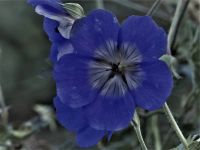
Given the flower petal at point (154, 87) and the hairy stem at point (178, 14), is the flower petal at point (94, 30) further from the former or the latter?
the hairy stem at point (178, 14)

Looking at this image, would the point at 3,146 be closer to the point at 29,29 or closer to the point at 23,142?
the point at 23,142

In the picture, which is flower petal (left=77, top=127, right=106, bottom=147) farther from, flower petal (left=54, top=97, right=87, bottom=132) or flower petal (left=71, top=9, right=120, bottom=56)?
flower petal (left=71, top=9, right=120, bottom=56)

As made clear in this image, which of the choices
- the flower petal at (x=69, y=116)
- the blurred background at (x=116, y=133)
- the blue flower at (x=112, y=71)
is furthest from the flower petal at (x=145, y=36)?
the blurred background at (x=116, y=133)

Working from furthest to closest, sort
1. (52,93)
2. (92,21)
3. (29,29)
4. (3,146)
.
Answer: (29,29) → (52,93) → (3,146) → (92,21)

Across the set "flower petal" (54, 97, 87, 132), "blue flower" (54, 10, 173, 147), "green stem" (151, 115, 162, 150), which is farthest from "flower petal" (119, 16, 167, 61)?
"green stem" (151, 115, 162, 150)

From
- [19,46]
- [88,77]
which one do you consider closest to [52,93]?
[19,46]

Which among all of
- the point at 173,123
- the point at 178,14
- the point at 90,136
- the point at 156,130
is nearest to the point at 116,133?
the point at 156,130

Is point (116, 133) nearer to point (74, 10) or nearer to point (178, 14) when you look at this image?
point (178, 14)
